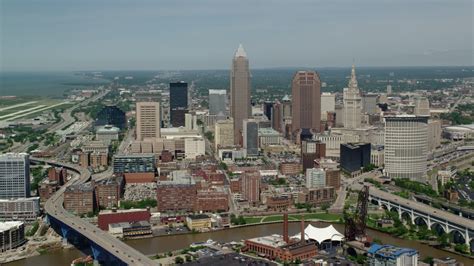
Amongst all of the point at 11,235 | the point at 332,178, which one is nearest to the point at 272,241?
the point at 11,235

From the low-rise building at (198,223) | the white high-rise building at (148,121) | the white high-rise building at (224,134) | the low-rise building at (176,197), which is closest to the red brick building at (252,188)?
the low-rise building at (176,197)

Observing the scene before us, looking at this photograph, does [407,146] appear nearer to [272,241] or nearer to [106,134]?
[272,241]

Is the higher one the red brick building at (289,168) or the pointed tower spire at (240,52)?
the pointed tower spire at (240,52)

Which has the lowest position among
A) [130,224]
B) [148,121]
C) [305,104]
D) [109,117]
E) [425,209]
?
[130,224]

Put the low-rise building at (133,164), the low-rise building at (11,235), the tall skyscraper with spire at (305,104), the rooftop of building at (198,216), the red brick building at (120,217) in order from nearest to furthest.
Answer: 1. the low-rise building at (11,235)
2. the red brick building at (120,217)
3. the rooftop of building at (198,216)
4. the low-rise building at (133,164)
5. the tall skyscraper with spire at (305,104)

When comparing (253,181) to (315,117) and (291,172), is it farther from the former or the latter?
(315,117)

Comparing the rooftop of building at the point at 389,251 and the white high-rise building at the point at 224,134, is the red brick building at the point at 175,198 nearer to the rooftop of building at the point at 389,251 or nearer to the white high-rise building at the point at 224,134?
the rooftop of building at the point at 389,251

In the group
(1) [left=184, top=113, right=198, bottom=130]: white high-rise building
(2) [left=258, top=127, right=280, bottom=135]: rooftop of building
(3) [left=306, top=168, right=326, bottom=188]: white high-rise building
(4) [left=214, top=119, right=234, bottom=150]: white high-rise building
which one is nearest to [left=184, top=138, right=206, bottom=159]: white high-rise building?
(4) [left=214, top=119, right=234, bottom=150]: white high-rise building
